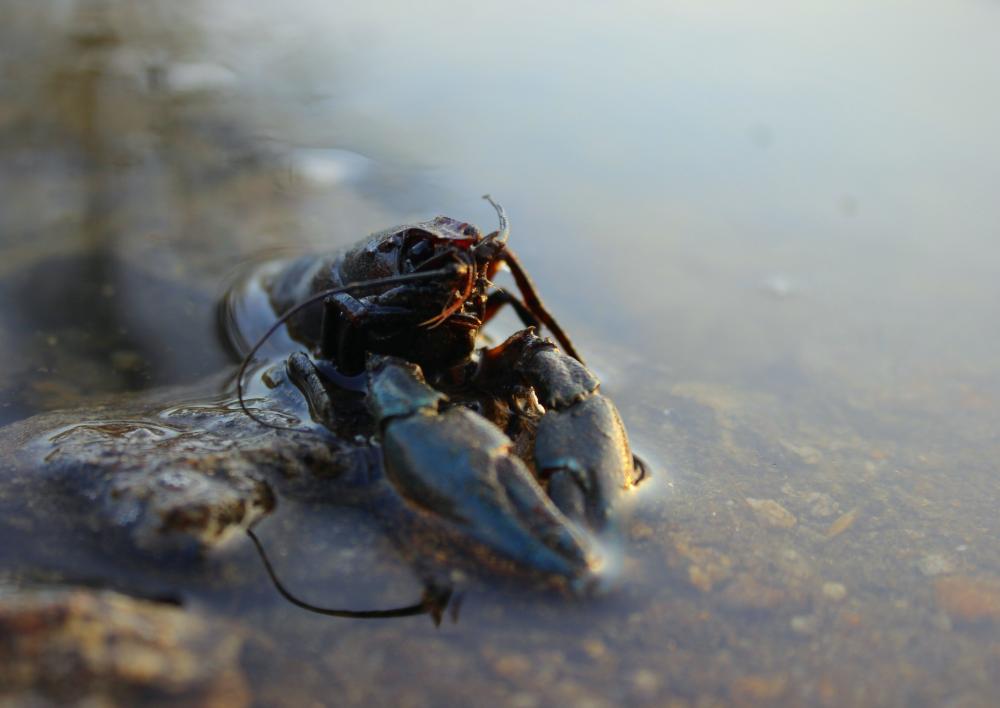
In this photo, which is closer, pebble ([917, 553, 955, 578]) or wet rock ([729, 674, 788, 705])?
wet rock ([729, 674, 788, 705])

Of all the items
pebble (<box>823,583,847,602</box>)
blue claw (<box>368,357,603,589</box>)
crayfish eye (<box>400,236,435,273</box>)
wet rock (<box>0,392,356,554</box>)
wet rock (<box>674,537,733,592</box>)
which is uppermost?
crayfish eye (<box>400,236,435,273</box>)

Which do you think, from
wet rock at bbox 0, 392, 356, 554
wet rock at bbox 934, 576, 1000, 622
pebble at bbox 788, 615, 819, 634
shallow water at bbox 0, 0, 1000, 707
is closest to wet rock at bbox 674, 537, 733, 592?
shallow water at bbox 0, 0, 1000, 707

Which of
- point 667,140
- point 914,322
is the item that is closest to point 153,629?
point 914,322

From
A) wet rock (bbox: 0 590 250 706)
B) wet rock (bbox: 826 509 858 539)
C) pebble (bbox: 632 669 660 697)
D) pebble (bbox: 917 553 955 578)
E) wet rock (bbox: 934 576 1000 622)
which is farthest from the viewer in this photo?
wet rock (bbox: 826 509 858 539)

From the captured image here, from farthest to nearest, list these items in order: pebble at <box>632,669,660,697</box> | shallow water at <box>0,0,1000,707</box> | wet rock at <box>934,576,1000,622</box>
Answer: wet rock at <box>934,576,1000,622</box> → shallow water at <box>0,0,1000,707</box> → pebble at <box>632,669,660,697</box>

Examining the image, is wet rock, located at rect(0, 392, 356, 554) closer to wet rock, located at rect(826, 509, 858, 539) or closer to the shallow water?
the shallow water

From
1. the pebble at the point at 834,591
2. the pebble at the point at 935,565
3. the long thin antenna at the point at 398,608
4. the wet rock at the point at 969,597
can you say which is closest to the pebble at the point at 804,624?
the pebble at the point at 834,591

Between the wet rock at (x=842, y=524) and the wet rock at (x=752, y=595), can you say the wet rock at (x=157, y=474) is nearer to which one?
the wet rock at (x=752, y=595)

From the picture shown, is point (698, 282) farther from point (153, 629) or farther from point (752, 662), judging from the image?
point (153, 629)
